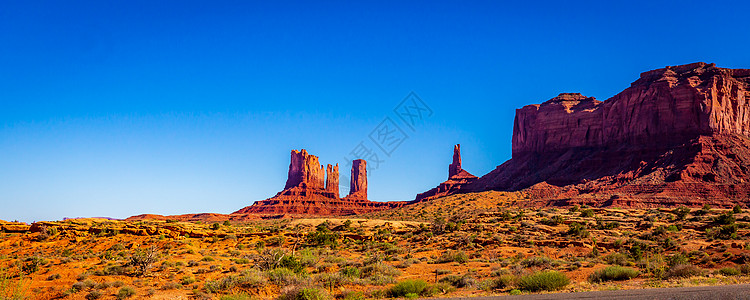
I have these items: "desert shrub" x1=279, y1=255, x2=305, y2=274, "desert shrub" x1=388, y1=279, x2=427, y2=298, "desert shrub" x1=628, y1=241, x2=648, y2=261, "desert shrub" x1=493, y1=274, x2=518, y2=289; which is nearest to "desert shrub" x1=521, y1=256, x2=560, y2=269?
"desert shrub" x1=628, y1=241, x2=648, y2=261

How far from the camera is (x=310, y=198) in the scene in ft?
444

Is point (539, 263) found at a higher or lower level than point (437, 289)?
higher

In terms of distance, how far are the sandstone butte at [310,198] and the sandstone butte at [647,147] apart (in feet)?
111

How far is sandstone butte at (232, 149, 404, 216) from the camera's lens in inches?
5000

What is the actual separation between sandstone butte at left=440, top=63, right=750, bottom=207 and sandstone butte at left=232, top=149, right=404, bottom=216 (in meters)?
33.9

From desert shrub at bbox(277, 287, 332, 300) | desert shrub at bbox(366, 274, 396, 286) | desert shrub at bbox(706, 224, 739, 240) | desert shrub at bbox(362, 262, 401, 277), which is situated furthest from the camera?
desert shrub at bbox(706, 224, 739, 240)

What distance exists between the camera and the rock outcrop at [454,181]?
118m

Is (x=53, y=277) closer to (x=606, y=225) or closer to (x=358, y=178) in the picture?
(x=606, y=225)

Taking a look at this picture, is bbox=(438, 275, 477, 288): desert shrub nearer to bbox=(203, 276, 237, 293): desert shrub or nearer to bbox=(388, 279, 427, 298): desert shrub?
bbox=(388, 279, 427, 298): desert shrub

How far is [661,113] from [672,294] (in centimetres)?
8906

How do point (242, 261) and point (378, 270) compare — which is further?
point (242, 261)

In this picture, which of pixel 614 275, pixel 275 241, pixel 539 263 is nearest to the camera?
pixel 614 275

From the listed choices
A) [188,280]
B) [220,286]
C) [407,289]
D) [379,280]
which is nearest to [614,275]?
[407,289]

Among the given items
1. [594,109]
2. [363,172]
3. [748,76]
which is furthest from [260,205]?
[748,76]
